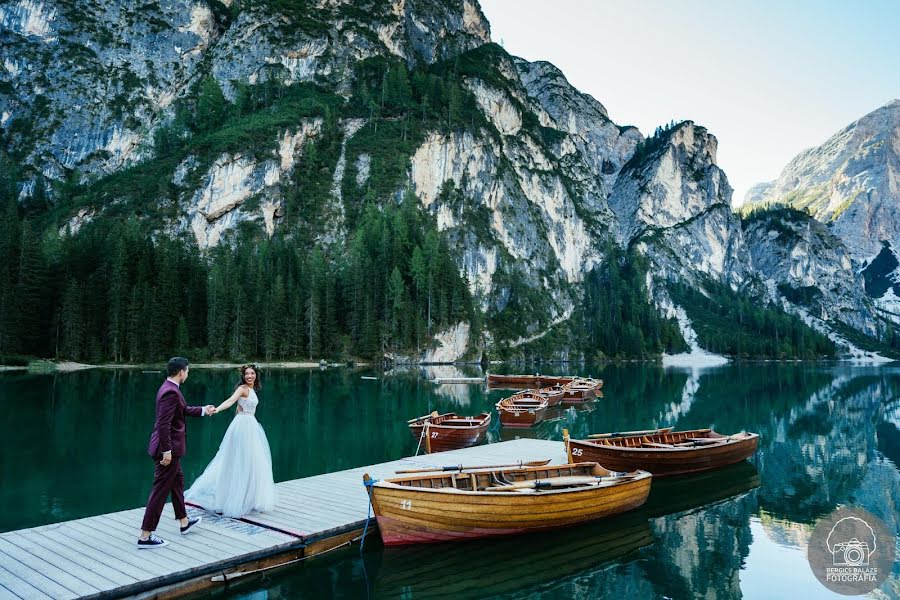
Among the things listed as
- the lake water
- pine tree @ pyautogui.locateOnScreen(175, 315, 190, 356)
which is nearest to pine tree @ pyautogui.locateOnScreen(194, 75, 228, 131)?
pine tree @ pyautogui.locateOnScreen(175, 315, 190, 356)

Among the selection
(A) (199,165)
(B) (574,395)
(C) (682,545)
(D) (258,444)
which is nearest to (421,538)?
(D) (258,444)

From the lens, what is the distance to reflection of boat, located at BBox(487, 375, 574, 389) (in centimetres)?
6969

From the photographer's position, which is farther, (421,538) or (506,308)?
(506,308)

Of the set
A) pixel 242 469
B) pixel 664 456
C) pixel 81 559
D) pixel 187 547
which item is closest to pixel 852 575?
pixel 664 456

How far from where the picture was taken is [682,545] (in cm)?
1513

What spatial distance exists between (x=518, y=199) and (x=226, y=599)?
160 m

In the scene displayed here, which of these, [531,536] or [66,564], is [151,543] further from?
[531,536]

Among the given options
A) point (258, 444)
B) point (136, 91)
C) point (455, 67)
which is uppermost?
point (455, 67)

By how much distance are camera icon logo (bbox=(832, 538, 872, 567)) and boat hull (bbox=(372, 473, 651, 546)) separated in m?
7.02

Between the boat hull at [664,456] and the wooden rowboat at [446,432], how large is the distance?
730cm

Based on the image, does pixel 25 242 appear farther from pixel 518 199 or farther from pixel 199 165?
pixel 518 199

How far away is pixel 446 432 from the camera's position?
2625 centimetres

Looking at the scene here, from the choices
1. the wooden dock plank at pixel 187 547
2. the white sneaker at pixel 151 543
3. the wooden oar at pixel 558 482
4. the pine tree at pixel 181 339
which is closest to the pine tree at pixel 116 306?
the pine tree at pixel 181 339

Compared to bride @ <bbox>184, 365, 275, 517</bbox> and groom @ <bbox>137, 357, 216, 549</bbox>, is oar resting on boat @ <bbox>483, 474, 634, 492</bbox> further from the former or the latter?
groom @ <bbox>137, 357, 216, 549</bbox>
